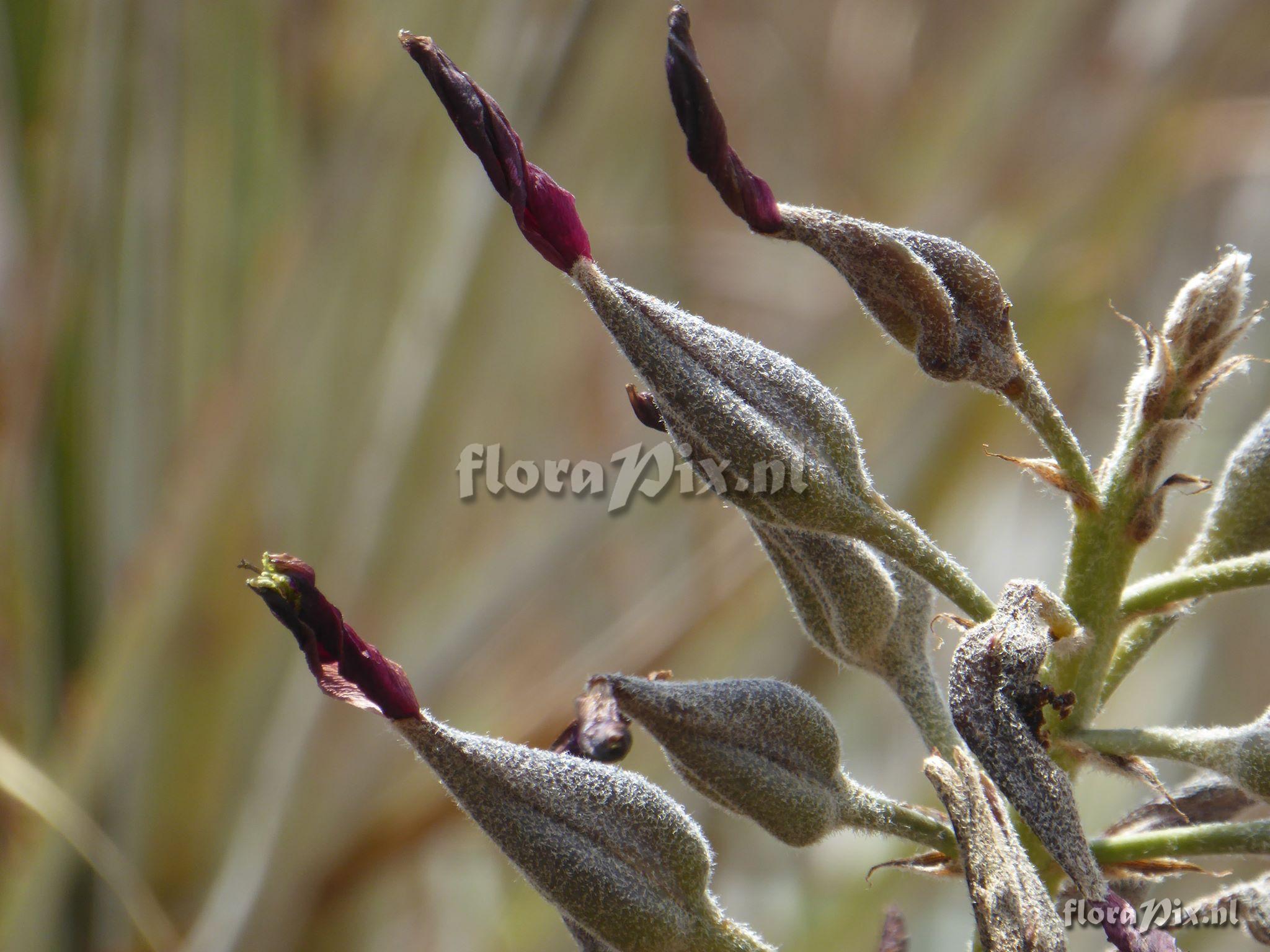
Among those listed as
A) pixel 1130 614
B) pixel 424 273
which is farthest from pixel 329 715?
pixel 1130 614

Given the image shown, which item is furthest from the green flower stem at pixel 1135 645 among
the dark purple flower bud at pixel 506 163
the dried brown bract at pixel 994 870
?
the dark purple flower bud at pixel 506 163

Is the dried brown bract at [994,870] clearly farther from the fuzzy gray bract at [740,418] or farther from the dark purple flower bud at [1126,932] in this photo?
the fuzzy gray bract at [740,418]

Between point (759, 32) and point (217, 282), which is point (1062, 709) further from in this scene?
point (759, 32)

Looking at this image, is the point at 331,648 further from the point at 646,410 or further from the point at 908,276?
the point at 908,276

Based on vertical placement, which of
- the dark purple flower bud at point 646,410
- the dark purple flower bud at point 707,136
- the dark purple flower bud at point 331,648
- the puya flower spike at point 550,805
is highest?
the dark purple flower bud at point 707,136

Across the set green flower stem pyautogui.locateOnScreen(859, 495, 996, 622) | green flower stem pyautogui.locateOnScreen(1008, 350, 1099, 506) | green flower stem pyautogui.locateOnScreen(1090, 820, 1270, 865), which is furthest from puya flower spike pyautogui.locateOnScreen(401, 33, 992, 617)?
green flower stem pyautogui.locateOnScreen(1090, 820, 1270, 865)

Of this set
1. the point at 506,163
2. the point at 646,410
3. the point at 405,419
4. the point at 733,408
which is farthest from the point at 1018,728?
the point at 405,419

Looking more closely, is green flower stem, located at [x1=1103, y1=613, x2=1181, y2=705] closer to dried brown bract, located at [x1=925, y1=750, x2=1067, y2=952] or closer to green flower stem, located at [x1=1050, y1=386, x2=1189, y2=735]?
green flower stem, located at [x1=1050, y1=386, x2=1189, y2=735]
